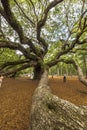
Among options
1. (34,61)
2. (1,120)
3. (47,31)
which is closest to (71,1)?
(47,31)

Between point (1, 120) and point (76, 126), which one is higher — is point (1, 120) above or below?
below

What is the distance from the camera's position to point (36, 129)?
8.14 feet

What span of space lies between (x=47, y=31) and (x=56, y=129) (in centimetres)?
1358

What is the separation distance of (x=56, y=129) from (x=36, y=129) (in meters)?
0.35

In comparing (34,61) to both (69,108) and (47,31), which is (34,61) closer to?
(47,31)

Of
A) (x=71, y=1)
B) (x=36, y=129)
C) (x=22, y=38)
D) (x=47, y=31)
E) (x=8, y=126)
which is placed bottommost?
(x=8, y=126)

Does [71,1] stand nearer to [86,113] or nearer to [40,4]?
[40,4]

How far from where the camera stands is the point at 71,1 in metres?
11.7

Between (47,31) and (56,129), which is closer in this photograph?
(56,129)

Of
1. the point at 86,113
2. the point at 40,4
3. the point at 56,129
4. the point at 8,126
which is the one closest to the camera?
the point at 56,129

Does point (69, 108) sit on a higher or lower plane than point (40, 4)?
lower

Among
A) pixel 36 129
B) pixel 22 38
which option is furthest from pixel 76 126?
pixel 22 38

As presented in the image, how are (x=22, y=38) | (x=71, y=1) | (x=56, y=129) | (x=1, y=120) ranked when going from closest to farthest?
1. (x=56, y=129)
2. (x=1, y=120)
3. (x=22, y=38)
4. (x=71, y=1)

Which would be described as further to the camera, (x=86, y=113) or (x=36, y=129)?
(x=86, y=113)
